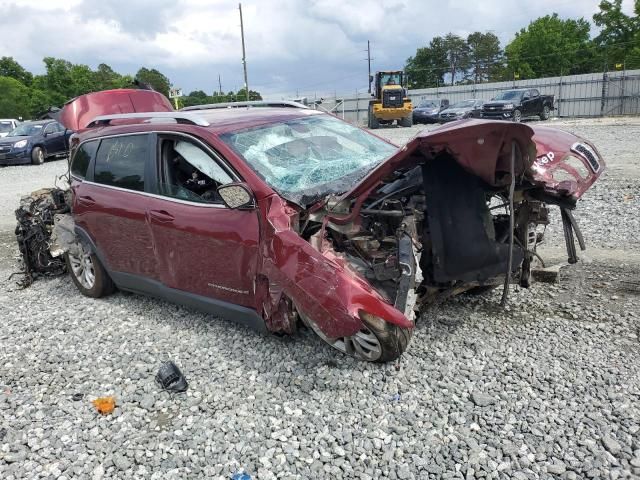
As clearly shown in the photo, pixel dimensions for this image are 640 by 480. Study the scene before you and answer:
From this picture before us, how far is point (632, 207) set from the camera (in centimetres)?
710

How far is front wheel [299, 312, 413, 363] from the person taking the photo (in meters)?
3.21

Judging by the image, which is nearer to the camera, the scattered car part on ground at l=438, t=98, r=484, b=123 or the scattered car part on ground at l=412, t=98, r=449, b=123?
the scattered car part on ground at l=438, t=98, r=484, b=123

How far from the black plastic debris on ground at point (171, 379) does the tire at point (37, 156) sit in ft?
60.5

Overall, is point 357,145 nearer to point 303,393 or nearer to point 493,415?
point 303,393

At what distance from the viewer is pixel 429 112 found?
2905 centimetres

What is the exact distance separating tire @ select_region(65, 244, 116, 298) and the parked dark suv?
15.8m

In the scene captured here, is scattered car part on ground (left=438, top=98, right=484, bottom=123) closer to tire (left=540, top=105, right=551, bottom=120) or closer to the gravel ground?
tire (left=540, top=105, right=551, bottom=120)

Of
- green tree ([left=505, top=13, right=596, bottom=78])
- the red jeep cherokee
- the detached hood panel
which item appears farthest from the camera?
green tree ([left=505, top=13, right=596, bottom=78])

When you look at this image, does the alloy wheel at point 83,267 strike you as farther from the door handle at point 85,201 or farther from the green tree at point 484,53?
the green tree at point 484,53

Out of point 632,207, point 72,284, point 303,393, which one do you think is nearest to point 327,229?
point 303,393

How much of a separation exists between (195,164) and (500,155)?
2.27m

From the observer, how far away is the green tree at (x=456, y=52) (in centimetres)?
8200

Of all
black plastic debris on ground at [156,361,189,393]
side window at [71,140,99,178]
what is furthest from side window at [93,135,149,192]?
black plastic debris on ground at [156,361,189,393]

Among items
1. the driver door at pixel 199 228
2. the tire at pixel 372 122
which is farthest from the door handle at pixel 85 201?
the tire at pixel 372 122
